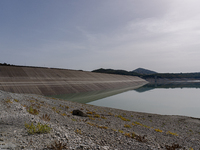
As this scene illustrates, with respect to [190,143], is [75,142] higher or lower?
higher

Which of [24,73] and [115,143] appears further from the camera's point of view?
[24,73]

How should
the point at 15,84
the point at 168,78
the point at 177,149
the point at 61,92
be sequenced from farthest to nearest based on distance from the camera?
the point at 168,78, the point at 61,92, the point at 15,84, the point at 177,149

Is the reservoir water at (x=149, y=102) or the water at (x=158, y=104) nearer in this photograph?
the water at (x=158, y=104)

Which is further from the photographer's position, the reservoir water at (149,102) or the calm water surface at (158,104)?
the reservoir water at (149,102)

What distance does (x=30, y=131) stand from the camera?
6477mm

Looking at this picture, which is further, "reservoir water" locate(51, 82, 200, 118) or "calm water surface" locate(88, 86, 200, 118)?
"reservoir water" locate(51, 82, 200, 118)

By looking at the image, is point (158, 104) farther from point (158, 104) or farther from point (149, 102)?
point (149, 102)

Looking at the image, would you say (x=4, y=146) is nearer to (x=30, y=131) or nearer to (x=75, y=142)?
(x=30, y=131)

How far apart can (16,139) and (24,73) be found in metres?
46.9

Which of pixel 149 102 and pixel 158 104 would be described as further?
pixel 149 102

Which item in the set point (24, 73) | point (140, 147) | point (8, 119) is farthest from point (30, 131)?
point (24, 73)

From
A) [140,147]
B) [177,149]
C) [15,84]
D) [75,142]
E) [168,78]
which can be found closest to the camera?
[75,142]

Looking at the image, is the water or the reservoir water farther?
the reservoir water

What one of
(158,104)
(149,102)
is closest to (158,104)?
(158,104)
